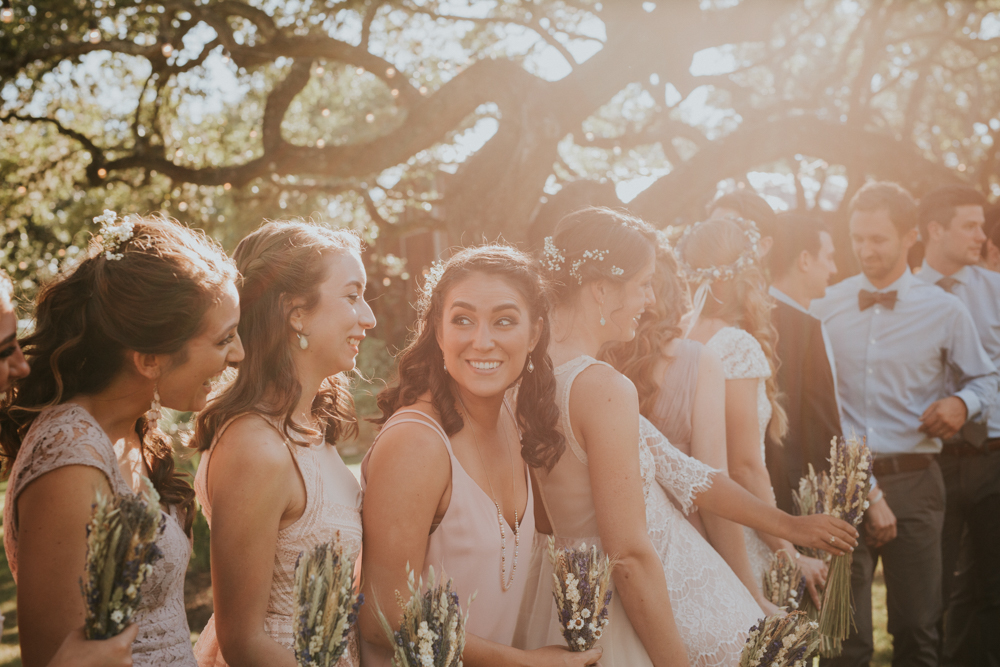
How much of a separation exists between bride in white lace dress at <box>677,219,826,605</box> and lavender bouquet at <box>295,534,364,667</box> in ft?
7.24

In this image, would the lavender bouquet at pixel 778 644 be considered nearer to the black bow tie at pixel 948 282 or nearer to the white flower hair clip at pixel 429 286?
the white flower hair clip at pixel 429 286

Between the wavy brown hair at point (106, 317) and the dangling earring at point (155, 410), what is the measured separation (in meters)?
0.12

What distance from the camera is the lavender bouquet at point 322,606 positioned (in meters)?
1.62

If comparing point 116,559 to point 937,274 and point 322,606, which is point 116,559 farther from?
point 937,274

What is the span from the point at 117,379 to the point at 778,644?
207 cm

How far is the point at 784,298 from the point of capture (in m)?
4.19

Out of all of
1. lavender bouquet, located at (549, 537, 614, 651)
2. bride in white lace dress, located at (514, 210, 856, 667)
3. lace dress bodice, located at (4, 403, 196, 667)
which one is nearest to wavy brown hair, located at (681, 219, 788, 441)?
bride in white lace dress, located at (514, 210, 856, 667)

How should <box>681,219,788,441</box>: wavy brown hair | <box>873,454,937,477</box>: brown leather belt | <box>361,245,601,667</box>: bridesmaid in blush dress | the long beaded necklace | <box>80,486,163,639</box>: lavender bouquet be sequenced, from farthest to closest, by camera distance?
<box>873,454,937,477</box>: brown leather belt, <box>681,219,788,441</box>: wavy brown hair, the long beaded necklace, <box>361,245,601,667</box>: bridesmaid in blush dress, <box>80,486,163,639</box>: lavender bouquet

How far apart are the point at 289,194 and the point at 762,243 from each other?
9.78 metres

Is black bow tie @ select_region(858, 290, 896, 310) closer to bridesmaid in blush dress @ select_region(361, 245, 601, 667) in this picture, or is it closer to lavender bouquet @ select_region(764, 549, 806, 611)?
lavender bouquet @ select_region(764, 549, 806, 611)

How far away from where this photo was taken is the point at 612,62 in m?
8.18

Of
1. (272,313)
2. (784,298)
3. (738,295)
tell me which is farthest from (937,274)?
(272,313)

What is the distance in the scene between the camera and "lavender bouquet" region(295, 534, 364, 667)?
5.32 ft

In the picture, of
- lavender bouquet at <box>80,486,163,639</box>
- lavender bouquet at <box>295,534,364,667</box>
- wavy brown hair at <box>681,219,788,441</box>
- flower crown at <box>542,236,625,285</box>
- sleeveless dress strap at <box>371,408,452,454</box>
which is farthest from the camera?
wavy brown hair at <box>681,219,788,441</box>
